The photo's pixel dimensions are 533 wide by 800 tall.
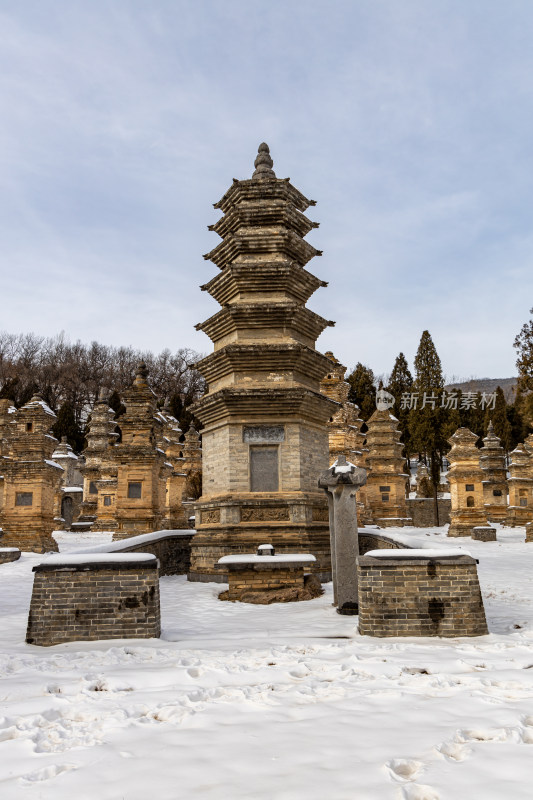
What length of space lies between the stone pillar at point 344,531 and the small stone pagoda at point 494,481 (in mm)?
30337

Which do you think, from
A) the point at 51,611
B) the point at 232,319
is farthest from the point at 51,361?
the point at 51,611

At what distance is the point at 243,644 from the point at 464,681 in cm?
270

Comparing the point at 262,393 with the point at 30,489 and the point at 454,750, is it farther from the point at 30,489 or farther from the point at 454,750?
the point at 30,489

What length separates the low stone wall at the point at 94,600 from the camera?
24.0 ft

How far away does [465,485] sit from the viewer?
31.2 metres

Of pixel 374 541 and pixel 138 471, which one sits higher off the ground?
pixel 138 471

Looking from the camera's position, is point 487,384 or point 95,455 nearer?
point 95,455

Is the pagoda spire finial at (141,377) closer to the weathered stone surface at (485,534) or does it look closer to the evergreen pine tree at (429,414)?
the weathered stone surface at (485,534)

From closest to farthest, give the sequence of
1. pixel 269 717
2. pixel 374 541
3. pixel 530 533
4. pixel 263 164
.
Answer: pixel 269 717 < pixel 374 541 < pixel 263 164 < pixel 530 533

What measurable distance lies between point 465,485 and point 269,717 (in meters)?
28.9

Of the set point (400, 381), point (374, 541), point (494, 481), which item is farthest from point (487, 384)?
point (374, 541)

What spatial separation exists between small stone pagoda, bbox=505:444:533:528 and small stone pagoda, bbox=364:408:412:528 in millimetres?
6222

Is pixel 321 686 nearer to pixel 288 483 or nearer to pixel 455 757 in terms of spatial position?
pixel 455 757

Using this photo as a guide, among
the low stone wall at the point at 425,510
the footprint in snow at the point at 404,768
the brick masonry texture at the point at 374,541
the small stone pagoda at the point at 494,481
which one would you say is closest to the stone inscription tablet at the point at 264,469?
the brick masonry texture at the point at 374,541
